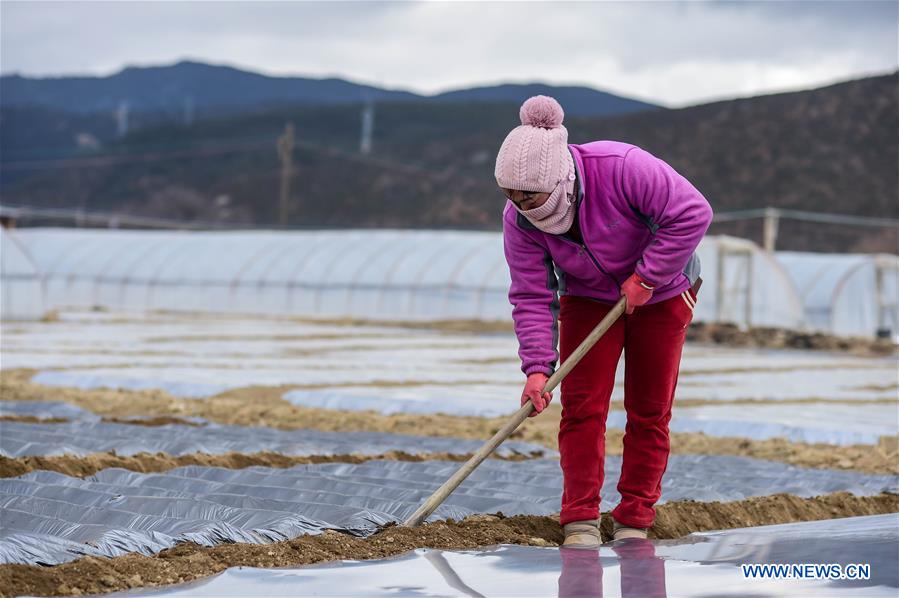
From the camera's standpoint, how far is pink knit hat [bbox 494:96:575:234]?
12.6 ft

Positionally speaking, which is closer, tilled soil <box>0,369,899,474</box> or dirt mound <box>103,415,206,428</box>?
tilled soil <box>0,369,899,474</box>

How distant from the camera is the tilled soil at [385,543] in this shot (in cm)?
331

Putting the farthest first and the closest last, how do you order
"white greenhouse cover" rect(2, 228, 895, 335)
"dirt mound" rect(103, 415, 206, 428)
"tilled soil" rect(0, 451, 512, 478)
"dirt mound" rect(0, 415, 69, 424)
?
"white greenhouse cover" rect(2, 228, 895, 335) < "dirt mound" rect(103, 415, 206, 428) < "dirt mound" rect(0, 415, 69, 424) < "tilled soil" rect(0, 451, 512, 478)

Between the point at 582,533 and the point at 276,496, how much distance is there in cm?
125

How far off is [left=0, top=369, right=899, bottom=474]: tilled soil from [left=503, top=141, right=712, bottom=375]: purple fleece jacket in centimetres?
272

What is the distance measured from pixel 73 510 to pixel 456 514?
133cm

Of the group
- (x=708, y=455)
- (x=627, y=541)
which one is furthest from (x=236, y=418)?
(x=627, y=541)

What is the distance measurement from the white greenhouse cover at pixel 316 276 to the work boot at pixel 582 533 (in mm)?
16077

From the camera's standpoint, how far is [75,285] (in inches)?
971

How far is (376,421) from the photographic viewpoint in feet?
26.6

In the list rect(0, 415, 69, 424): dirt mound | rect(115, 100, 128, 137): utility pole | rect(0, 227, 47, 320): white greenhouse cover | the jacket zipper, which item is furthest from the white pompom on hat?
rect(115, 100, 128, 137): utility pole

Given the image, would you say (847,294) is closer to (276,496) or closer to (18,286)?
(18,286)

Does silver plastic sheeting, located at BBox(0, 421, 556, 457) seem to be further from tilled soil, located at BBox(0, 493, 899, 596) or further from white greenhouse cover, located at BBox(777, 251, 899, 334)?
white greenhouse cover, located at BBox(777, 251, 899, 334)

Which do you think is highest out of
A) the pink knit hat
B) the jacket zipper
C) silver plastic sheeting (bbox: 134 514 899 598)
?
the pink knit hat
